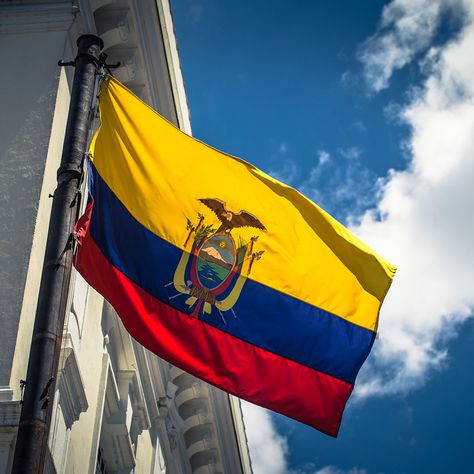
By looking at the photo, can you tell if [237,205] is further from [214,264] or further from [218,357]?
[218,357]

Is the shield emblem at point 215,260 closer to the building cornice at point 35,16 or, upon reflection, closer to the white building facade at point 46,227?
the white building facade at point 46,227

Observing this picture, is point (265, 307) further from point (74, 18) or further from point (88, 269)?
point (74, 18)

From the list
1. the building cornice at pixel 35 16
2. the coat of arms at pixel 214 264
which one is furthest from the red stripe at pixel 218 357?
the building cornice at pixel 35 16

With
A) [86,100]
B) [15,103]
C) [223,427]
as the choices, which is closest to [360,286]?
[86,100]

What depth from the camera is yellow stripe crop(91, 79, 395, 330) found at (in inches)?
358

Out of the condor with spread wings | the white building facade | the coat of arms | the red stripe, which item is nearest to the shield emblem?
the coat of arms

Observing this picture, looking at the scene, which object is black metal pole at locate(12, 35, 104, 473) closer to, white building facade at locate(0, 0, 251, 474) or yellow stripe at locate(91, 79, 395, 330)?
yellow stripe at locate(91, 79, 395, 330)

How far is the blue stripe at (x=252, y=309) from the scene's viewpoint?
8.63 metres

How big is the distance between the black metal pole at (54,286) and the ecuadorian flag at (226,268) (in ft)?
2.48

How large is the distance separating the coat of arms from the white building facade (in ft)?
7.19

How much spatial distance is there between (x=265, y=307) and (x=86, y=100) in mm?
3015

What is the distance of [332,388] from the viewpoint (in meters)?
9.60

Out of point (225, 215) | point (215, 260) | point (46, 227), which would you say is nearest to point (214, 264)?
point (215, 260)

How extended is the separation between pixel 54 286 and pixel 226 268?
2844mm
